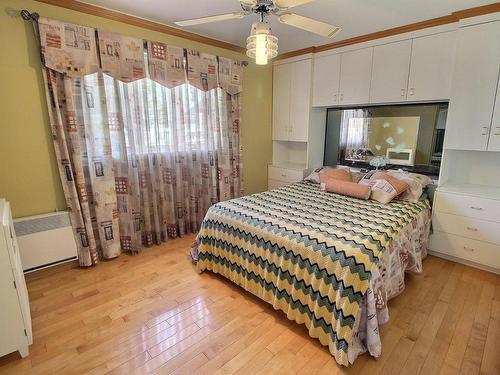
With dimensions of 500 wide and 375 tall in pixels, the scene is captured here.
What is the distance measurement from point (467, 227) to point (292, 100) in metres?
2.54

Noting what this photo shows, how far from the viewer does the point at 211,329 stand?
1854mm

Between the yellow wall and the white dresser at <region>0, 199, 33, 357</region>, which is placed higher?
the yellow wall

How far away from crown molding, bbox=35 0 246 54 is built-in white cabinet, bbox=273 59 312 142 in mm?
893

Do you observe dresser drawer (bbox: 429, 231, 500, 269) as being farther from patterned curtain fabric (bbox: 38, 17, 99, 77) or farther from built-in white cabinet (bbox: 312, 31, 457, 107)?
patterned curtain fabric (bbox: 38, 17, 99, 77)

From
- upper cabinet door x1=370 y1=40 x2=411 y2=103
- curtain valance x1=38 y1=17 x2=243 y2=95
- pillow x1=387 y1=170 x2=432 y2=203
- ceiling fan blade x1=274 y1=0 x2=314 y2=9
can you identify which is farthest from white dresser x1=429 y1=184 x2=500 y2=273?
curtain valance x1=38 y1=17 x2=243 y2=95

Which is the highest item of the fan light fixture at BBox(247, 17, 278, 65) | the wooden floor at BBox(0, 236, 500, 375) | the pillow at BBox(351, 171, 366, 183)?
the fan light fixture at BBox(247, 17, 278, 65)

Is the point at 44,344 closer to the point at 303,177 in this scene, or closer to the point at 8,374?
the point at 8,374

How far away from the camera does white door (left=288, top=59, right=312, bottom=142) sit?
3.66 m

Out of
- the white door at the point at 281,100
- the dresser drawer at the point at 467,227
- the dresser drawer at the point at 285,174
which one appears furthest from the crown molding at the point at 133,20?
the dresser drawer at the point at 467,227

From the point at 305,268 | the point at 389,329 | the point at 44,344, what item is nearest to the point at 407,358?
the point at 389,329

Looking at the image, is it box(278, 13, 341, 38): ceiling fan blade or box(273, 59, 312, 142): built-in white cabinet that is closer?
box(278, 13, 341, 38): ceiling fan blade

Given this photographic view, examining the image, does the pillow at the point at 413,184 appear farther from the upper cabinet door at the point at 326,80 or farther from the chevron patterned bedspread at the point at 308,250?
the upper cabinet door at the point at 326,80

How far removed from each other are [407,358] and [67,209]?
2.89m

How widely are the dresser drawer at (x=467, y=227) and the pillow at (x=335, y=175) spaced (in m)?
0.95
